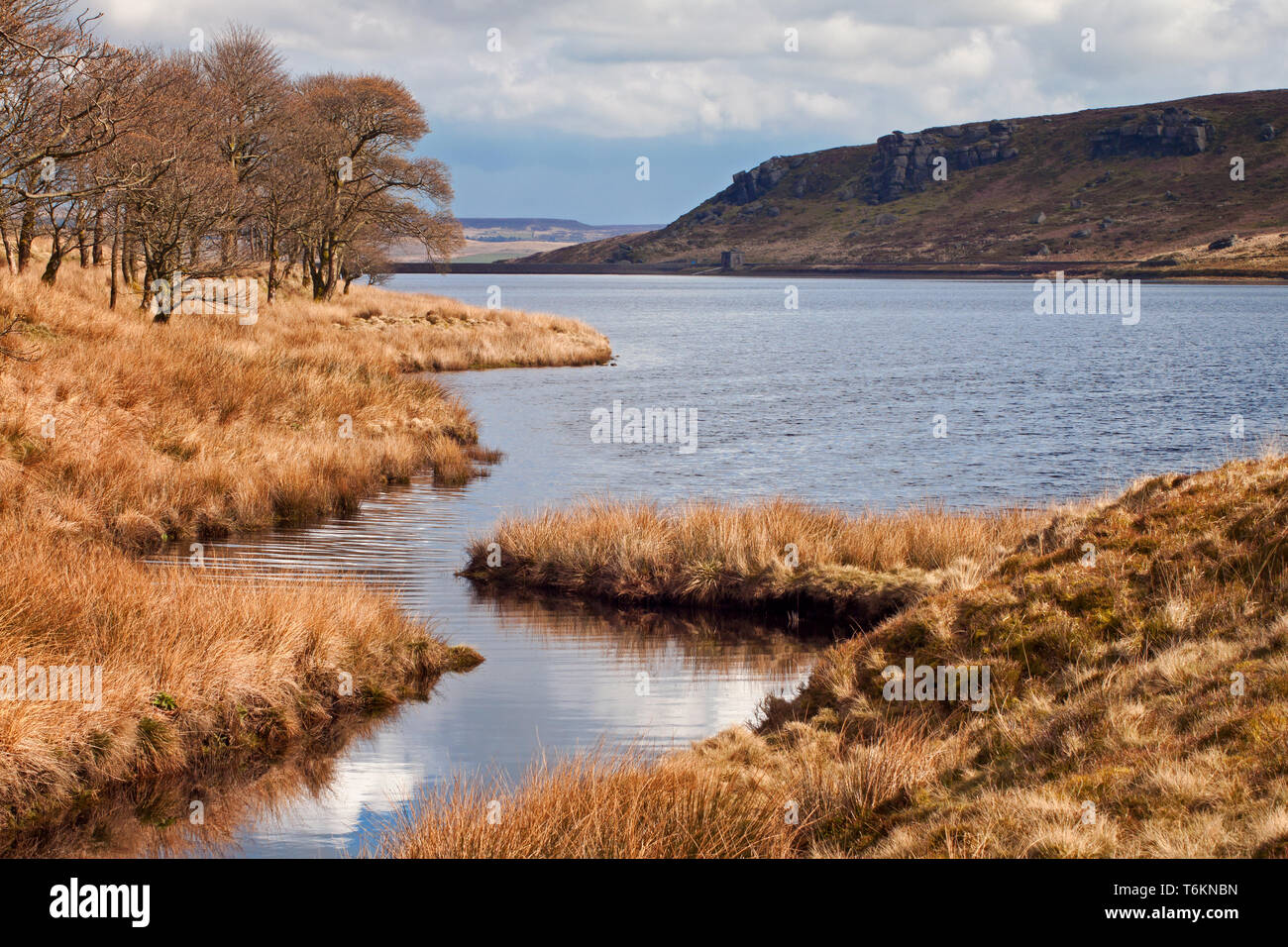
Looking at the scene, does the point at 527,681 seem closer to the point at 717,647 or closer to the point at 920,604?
the point at 717,647

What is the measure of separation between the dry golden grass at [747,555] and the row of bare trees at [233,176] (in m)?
11.4

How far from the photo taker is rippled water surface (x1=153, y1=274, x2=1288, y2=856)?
37.1 feet

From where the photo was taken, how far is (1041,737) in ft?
27.6

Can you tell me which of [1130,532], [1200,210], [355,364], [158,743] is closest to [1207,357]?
[355,364]

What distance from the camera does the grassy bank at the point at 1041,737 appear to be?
6.62m

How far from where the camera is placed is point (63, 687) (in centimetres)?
923
